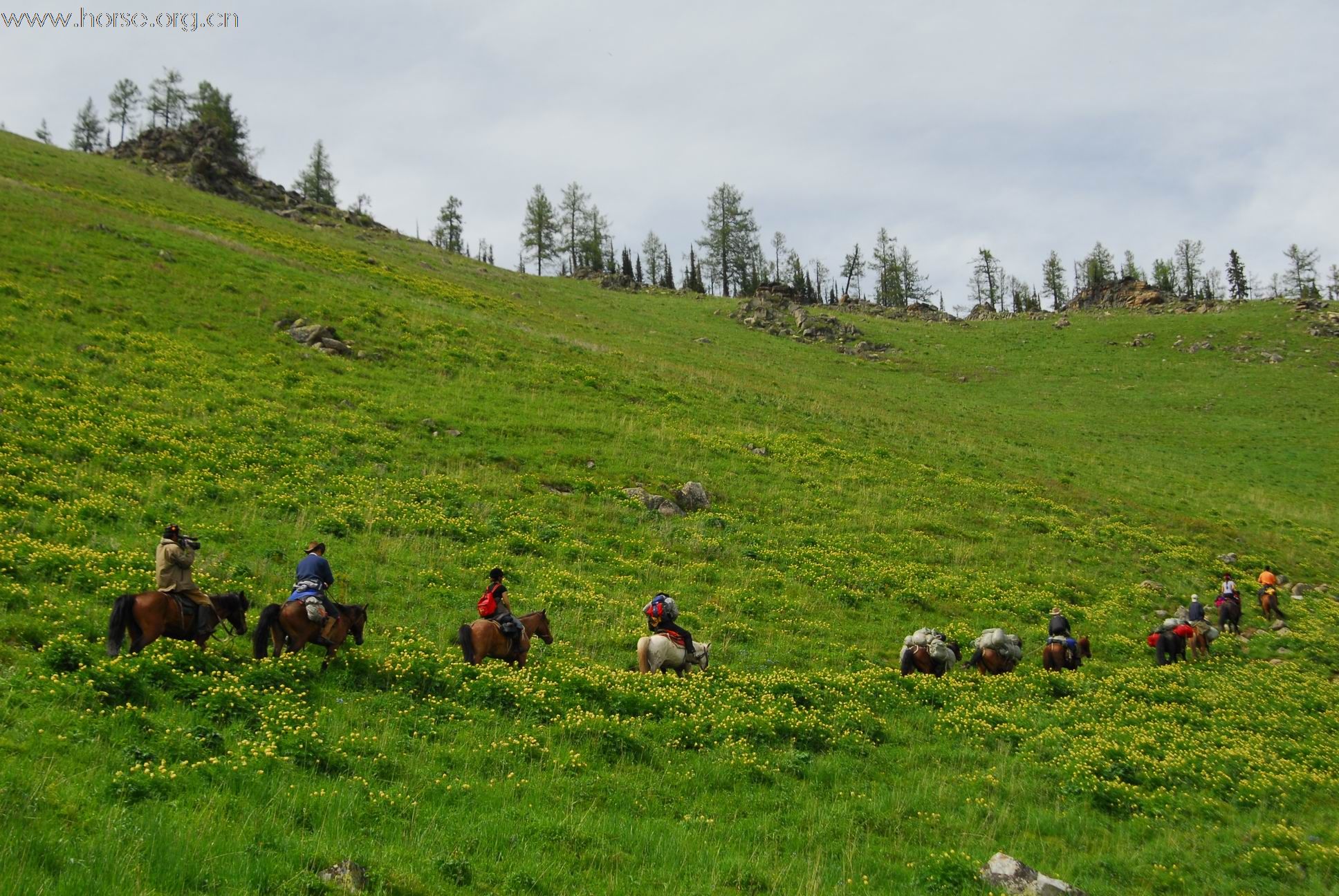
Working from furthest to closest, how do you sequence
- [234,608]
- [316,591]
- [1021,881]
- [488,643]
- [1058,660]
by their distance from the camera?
[1058,660], [488,643], [316,591], [234,608], [1021,881]

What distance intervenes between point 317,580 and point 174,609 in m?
2.15

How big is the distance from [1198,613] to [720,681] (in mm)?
16512

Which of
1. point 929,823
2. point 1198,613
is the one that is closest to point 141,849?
point 929,823

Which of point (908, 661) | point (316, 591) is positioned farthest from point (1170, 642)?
point (316, 591)

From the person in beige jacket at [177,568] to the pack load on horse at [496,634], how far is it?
13.5 ft

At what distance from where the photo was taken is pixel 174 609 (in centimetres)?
1089

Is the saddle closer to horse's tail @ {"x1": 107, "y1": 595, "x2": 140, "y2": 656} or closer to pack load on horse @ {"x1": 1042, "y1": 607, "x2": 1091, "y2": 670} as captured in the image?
horse's tail @ {"x1": 107, "y1": 595, "x2": 140, "y2": 656}

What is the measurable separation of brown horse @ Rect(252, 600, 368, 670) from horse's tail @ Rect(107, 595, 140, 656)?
5.21ft

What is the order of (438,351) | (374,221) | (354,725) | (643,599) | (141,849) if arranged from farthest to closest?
(374,221)
(438,351)
(643,599)
(354,725)
(141,849)

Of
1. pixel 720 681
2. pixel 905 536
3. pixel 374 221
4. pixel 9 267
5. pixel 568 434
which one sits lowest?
pixel 720 681

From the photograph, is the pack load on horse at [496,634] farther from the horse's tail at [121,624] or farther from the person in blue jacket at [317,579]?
the horse's tail at [121,624]

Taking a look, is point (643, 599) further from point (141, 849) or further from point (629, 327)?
point (629, 327)

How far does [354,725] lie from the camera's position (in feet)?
33.1

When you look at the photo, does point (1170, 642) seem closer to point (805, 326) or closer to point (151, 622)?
point (151, 622)
